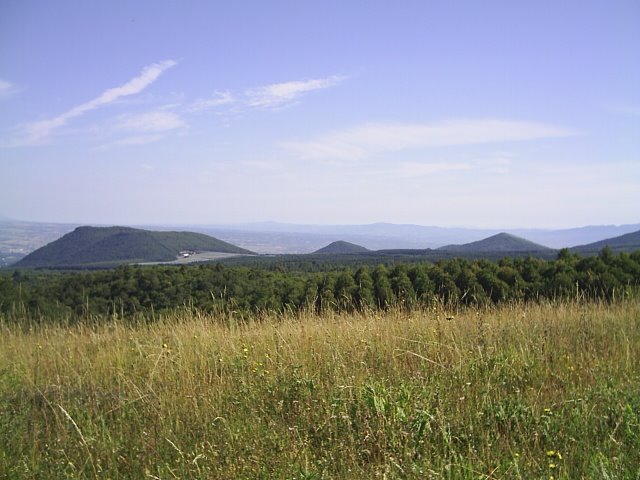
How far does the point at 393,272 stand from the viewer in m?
18.5

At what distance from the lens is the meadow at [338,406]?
2.76 metres

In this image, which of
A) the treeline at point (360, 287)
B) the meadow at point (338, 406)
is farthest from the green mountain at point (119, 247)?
the meadow at point (338, 406)

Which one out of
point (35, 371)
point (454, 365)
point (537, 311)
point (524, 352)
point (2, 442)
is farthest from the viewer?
point (537, 311)

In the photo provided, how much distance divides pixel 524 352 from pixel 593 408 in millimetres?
1454

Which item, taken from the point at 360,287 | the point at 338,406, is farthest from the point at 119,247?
the point at 338,406

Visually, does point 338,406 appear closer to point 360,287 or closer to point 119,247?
point 360,287

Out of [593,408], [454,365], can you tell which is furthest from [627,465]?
[454,365]

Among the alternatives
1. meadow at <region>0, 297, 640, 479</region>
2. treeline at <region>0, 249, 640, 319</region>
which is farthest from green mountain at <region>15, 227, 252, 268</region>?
meadow at <region>0, 297, 640, 479</region>

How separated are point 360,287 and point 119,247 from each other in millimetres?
101677

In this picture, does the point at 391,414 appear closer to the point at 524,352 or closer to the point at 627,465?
the point at 627,465

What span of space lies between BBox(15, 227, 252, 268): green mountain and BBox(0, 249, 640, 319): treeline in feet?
239

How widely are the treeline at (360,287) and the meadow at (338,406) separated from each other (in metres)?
2.83

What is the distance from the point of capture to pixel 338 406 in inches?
133

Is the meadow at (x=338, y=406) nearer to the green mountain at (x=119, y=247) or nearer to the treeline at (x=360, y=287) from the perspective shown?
the treeline at (x=360, y=287)
